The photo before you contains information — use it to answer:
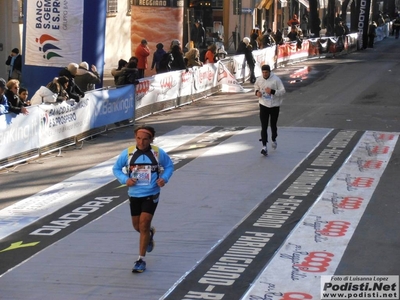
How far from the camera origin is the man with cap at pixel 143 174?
9.08 m

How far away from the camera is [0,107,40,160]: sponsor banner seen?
14.7 meters

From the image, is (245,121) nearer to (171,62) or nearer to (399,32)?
(171,62)

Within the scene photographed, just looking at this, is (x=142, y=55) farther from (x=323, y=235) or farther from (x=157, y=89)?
(x=323, y=235)

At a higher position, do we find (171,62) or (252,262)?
(171,62)

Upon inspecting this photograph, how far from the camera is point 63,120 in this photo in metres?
16.8

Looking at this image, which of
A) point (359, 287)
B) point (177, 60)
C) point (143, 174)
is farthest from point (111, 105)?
point (359, 287)

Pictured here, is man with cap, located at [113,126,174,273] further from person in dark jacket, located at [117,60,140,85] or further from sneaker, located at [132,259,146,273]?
person in dark jacket, located at [117,60,140,85]

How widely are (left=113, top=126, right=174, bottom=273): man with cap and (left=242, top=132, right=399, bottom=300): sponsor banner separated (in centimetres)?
138

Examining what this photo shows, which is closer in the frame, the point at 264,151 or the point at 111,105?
the point at 264,151

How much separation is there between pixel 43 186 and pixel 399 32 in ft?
212

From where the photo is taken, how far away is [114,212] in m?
12.2

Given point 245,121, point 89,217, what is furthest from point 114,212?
point 245,121

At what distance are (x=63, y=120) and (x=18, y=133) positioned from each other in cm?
179

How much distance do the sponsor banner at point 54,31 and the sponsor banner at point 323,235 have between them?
761cm
